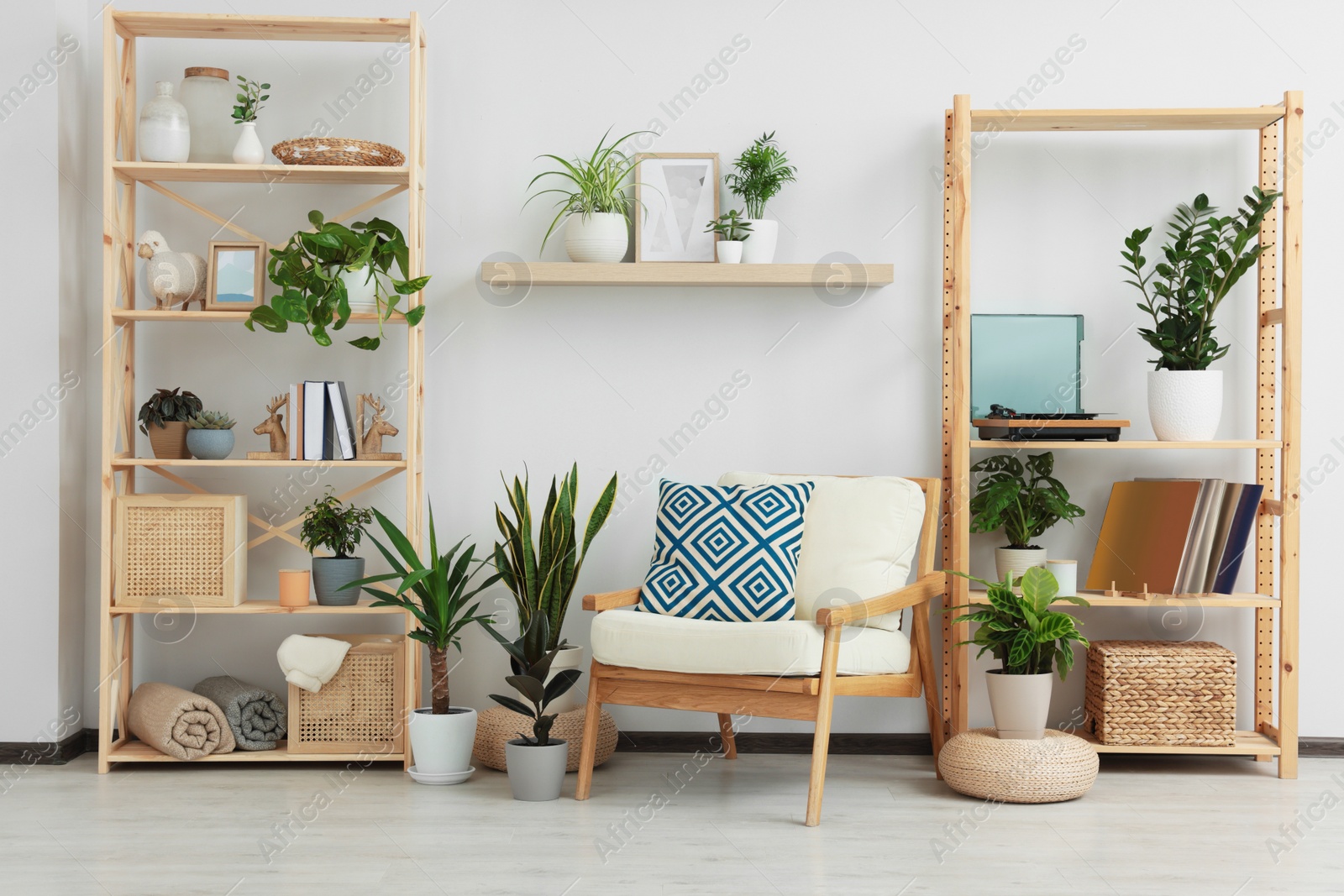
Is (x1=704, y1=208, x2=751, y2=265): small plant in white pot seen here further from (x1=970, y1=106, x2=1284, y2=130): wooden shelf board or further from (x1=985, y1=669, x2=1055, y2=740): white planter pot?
(x1=985, y1=669, x2=1055, y2=740): white planter pot

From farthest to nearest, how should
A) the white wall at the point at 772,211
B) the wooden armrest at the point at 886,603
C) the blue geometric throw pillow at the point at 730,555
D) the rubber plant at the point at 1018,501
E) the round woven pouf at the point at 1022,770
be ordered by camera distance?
1. the white wall at the point at 772,211
2. the rubber plant at the point at 1018,501
3. the blue geometric throw pillow at the point at 730,555
4. the round woven pouf at the point at 1022,770
5. the wooden armrest at the point at 886,603

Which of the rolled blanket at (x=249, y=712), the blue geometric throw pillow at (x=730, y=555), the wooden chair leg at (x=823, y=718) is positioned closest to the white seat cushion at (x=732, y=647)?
the wooden chair leg at (x=823, y=718)

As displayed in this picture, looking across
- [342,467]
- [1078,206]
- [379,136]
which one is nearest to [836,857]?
[342,467]

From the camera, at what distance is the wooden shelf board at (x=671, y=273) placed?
10.3 ft

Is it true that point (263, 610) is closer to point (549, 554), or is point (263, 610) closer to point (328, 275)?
point (549, 554)

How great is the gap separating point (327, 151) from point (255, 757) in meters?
1.71

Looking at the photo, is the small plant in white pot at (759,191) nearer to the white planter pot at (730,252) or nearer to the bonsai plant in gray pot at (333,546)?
the white planter pot at (730,252)

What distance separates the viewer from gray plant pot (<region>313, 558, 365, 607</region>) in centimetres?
311

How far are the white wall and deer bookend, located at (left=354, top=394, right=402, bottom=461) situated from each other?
205 mm

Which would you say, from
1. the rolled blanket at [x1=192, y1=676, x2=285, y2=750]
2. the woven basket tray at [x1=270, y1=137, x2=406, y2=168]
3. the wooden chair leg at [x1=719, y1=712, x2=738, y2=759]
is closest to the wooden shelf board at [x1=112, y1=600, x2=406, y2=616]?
the rolled blanket at [x1=192, y1=676, x2=285, y2=750]

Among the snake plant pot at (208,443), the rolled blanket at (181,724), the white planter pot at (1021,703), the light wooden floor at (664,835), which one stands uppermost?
the snake plant pot at (208,443)

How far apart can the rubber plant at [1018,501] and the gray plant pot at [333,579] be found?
182cm

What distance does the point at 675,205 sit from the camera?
10.9 ft

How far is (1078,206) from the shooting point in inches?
132
